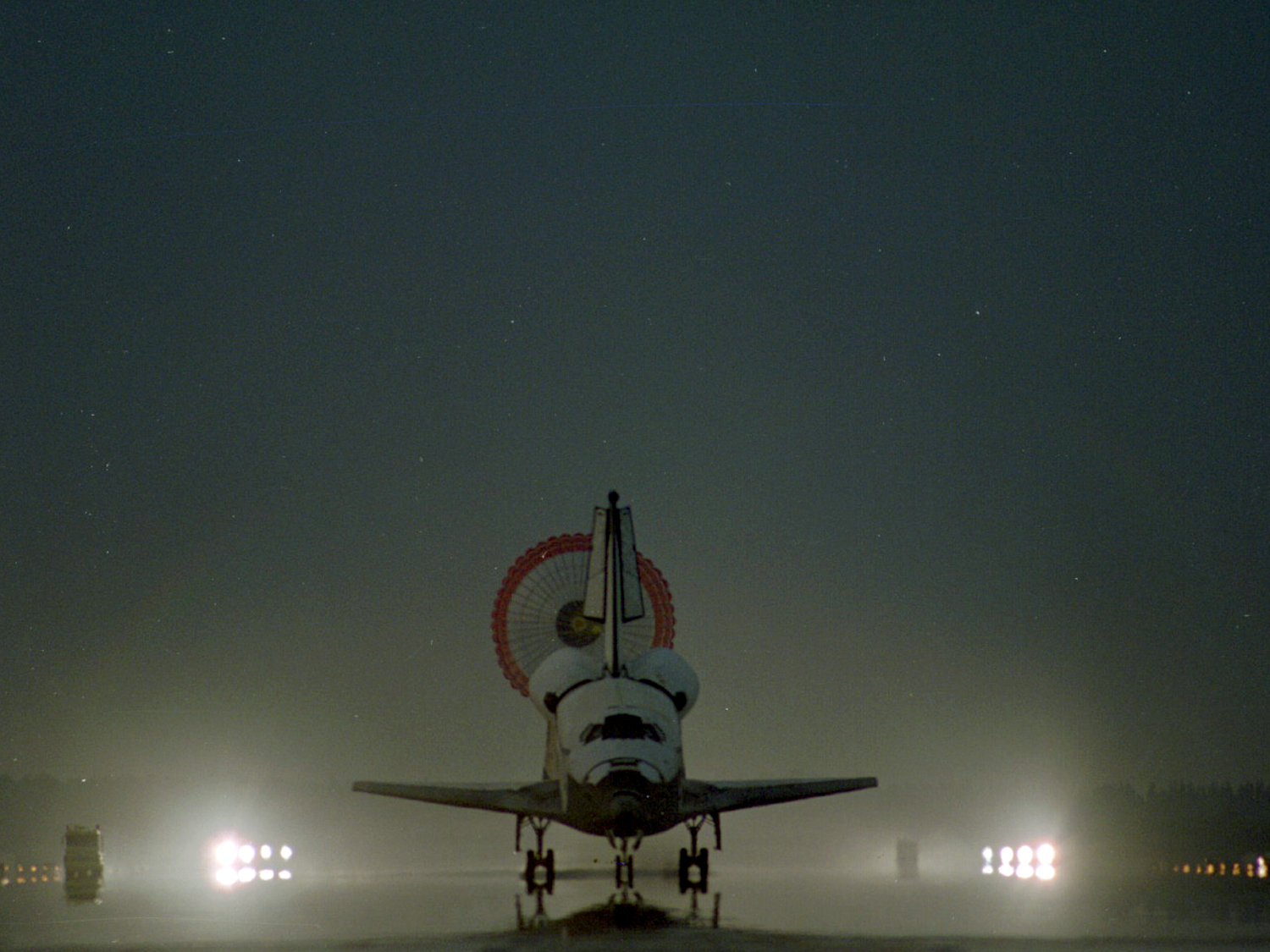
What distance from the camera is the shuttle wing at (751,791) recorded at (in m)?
43.5

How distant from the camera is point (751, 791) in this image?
46.2 meters

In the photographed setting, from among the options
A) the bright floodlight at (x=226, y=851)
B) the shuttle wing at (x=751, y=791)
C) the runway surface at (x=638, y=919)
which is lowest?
the bright floodlight at (x=226, y=851)

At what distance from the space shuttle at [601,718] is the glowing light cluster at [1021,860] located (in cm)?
2039

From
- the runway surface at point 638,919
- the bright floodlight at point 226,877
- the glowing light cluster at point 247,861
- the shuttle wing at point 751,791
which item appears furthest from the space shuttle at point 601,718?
the glowing light cluster at point 247,861

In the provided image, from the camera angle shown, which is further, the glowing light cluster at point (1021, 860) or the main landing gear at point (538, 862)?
the glowing light cluster at point (1021, 860)

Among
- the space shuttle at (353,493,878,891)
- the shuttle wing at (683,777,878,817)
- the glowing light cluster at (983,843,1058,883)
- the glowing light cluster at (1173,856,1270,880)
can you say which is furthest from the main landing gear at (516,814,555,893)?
the glowing light cluster at (1173,856,1270,880)

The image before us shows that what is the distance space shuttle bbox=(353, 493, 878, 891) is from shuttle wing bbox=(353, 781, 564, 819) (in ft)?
0.17

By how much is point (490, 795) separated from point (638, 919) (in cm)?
1431

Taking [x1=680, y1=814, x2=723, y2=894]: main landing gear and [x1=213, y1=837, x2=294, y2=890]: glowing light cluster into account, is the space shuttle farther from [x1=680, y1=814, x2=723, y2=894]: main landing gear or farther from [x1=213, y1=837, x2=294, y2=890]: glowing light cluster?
[x1=213, y1=837, x2=294, y2=890]: glowing light cluster

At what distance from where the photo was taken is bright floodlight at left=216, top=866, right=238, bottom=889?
5447 cm

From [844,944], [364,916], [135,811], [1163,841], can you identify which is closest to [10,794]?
[135,811]

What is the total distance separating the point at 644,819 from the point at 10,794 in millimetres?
181756

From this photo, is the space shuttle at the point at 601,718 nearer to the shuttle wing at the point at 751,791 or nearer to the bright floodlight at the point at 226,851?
the shuttle wing at the point at 751,791

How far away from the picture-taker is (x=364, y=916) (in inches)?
1314
